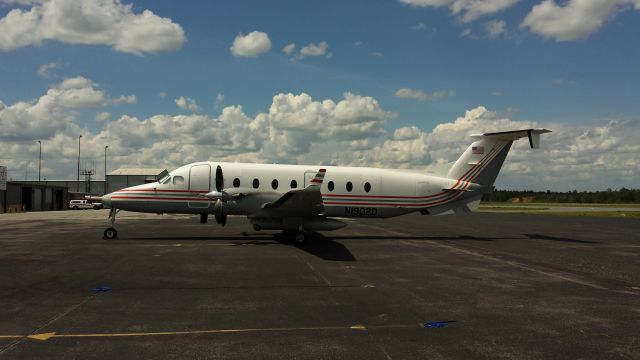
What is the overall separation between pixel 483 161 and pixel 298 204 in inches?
444

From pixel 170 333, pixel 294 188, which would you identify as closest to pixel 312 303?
pixel 170 333

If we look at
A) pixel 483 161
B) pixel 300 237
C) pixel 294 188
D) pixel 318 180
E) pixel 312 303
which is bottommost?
pixel 312 303

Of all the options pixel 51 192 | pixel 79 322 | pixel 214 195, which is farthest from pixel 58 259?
pixel 51 192

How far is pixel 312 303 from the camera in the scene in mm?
8906

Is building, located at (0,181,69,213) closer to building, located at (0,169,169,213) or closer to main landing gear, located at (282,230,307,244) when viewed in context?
building, located at (0,169,169,213)

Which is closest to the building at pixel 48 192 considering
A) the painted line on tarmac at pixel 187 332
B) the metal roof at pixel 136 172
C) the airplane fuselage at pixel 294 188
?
the metal roof at pixel 136 172

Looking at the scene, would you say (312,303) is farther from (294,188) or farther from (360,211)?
(360,211)

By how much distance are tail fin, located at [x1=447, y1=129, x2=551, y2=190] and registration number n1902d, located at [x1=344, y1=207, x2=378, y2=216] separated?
16.1 feet

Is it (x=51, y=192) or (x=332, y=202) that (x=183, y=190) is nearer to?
(x=332, y=202)

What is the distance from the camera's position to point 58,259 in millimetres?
14352

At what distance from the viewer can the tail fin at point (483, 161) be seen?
2348 cm

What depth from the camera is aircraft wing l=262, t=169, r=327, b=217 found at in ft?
56.1

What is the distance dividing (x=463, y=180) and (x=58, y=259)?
62.0 feet

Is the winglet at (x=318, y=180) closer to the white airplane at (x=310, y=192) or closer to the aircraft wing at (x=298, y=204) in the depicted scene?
the aircraft wing at (x=298, y=204)
